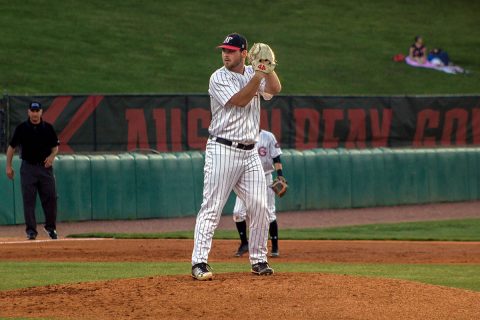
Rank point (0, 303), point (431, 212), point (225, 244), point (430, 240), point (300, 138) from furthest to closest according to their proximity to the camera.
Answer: point (300, 138)
point (431, 212)
point (430, 240)
point (225, 244)
point (0, 303)

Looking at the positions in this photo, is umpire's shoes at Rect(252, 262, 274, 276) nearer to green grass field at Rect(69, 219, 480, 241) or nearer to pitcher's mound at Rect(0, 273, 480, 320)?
pitcher's mound at Rect(0, 273, 480, 320)

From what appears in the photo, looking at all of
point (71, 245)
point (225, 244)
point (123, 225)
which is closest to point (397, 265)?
point (225, 244)

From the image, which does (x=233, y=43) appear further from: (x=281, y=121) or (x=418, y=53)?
(x=418, y=53)

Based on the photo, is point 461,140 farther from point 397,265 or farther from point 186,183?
point 397,265

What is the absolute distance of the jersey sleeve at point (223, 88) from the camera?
28.4 ft

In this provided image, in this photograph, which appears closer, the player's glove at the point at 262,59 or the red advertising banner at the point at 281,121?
the player's glove at the point at 262,59

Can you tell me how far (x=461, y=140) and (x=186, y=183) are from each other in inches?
342

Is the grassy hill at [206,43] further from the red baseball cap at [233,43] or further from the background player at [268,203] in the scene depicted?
the red baseball cap at [233,43]

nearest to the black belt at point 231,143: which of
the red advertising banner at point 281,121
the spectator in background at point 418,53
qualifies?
the red advertising banner at point 281,121

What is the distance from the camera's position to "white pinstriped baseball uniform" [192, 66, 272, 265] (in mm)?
8766

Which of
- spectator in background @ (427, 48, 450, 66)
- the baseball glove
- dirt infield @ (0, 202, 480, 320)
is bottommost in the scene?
dirt infield @ (0, 202, 480, 320)

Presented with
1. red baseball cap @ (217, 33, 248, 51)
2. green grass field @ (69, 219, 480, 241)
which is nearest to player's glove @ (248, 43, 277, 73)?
red baseball cap @ (217, 33, 248, 51)

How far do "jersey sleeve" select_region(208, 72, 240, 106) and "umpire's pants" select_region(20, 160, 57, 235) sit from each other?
725 centimetres

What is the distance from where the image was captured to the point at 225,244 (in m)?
15.6
